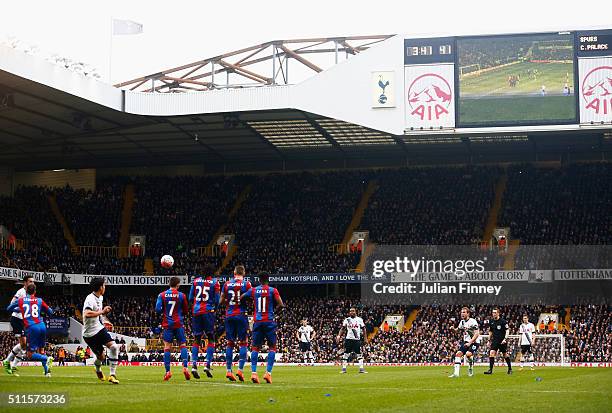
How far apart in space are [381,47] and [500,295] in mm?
13898

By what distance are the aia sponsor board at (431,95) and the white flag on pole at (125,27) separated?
15.2 meters

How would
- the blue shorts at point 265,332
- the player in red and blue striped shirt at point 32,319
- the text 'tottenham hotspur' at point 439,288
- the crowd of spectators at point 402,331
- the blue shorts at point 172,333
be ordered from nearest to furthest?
the blue shorts at point 265,332 → the blue shorts at point 172,333 → the player in red and blue striped shirt at point 32,319 → the crowd of spectators at point 402,331 → the text 'tottenham hotspur' at point 439,288

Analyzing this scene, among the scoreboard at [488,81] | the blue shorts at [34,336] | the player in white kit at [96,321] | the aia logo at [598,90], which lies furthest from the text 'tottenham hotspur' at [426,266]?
the player in white kit at [96,321]

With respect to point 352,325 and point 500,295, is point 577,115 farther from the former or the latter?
point 352,325

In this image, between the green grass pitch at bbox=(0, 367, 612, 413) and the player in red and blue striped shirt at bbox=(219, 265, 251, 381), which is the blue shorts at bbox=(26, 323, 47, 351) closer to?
the green grass pitch at bbox=(0, 367, 612, 413)

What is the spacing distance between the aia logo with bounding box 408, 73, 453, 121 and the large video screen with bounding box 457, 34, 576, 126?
2.51 ft

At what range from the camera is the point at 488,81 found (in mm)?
47281

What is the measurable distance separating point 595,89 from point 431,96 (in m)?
7.68

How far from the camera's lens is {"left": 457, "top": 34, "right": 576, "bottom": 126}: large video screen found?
46906 mm

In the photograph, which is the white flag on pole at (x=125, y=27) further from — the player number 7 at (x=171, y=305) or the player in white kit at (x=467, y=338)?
the player number 7 at (x=171, y=305)

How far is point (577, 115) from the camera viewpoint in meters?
46.4

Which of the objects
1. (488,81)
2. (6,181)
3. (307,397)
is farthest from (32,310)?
(6,181)

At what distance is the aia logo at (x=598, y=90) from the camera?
45.8m

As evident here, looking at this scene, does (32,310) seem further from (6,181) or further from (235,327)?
(6,181)
